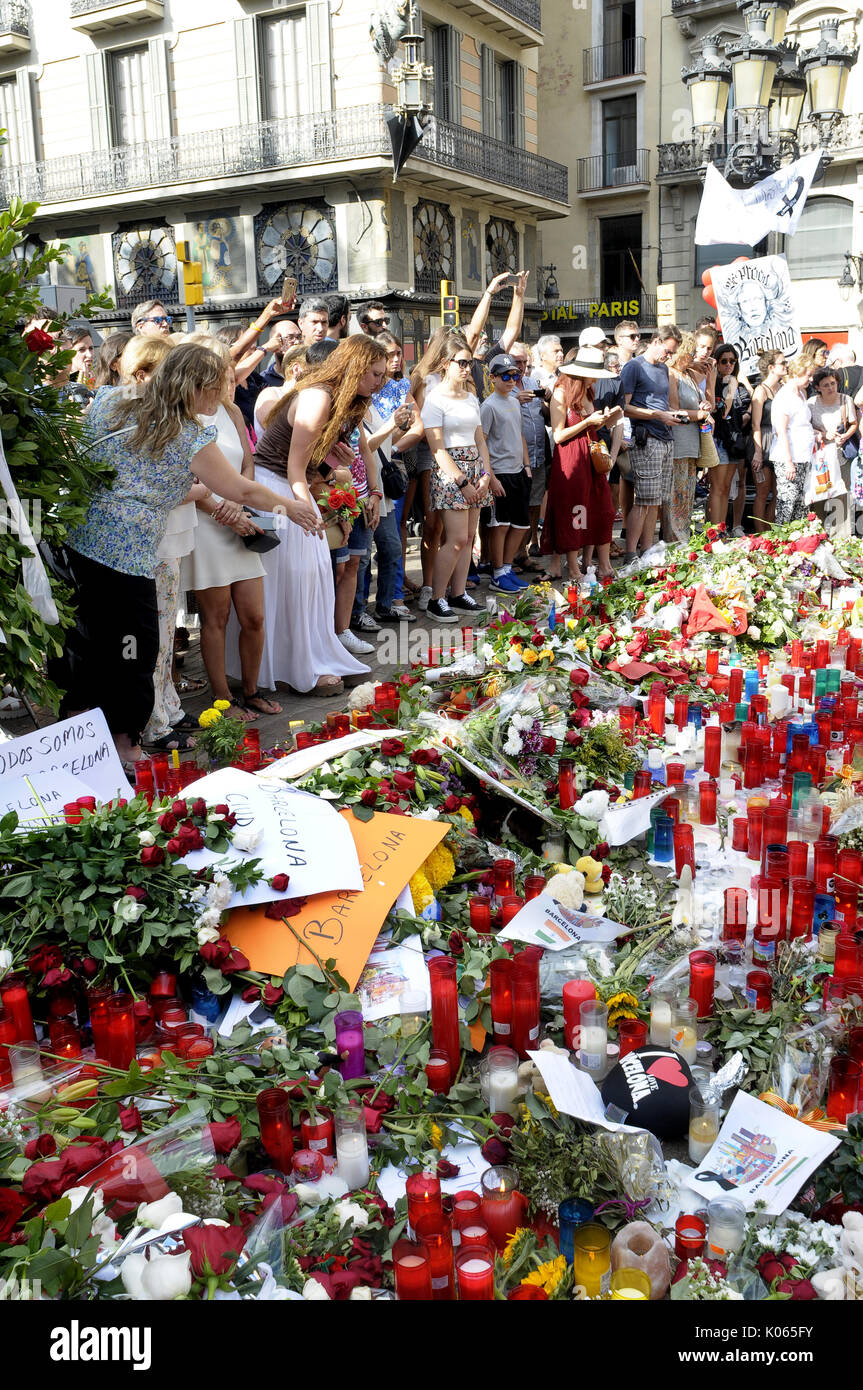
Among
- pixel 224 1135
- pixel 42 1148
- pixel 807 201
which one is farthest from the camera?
pixel 807 201

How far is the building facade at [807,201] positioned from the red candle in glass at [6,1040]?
85.2 ft

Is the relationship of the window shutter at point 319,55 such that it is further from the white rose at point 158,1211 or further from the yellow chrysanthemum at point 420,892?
the white rose at point 158,1211

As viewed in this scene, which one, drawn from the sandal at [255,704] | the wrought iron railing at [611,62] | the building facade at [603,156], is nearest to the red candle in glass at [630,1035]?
the sandal at [255,704]

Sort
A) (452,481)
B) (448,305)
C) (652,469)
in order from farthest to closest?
(448,305), (652,469), (452,481)

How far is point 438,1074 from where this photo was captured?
2.34 m

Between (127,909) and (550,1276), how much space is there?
1187mm

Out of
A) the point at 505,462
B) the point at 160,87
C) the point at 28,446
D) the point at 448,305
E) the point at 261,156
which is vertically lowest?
the point at 505,462

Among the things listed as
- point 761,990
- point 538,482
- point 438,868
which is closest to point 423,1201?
point 761,990

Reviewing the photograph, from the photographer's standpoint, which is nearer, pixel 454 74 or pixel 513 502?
pixel 513 502

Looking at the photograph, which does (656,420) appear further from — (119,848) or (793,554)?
(119,848)

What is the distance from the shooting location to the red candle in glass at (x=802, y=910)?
9.51 ft

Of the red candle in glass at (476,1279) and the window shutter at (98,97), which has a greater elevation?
the window shutter at (98,97)

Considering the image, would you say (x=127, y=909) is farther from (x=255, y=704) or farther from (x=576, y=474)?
(x=576, y=474)

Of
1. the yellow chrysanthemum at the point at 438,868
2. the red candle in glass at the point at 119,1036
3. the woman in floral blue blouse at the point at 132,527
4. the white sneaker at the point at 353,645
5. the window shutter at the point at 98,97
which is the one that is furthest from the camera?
the window shutter at the point at 98,97
